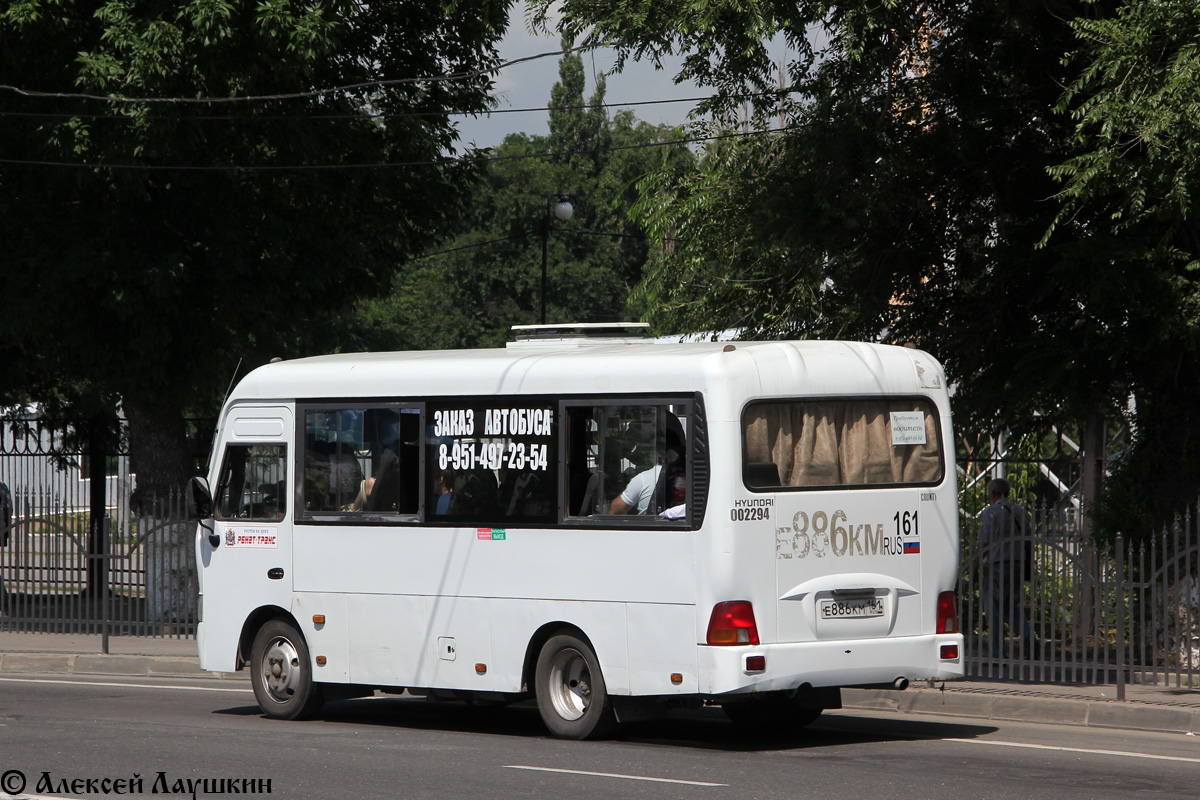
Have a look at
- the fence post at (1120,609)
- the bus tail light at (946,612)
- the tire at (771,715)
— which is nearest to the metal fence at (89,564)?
the tire at (771,715)

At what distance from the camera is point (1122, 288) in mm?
13172

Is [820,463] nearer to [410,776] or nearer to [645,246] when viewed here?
[410,776]

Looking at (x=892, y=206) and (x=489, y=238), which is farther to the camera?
(x=489, y=238)

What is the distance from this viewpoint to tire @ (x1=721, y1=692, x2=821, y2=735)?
445 inches

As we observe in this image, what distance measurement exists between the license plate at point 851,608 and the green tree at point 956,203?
13.7 ft

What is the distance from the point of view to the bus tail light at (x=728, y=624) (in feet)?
32.5

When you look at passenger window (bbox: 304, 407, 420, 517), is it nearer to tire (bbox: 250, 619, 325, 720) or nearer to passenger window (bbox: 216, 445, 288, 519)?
passenger window (bbox: 216, 445, 288, 519)

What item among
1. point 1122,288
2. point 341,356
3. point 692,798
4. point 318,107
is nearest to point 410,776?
point 692,798

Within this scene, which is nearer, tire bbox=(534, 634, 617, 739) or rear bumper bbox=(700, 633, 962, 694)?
rear bumper bbox=(700, 633, 962, 694)

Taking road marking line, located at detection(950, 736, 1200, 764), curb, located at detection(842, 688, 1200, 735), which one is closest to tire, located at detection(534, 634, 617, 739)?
road marking line, located at detection(950, 736, 1200, 764)

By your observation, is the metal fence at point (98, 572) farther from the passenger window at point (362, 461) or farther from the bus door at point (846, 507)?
the bus door at point (846, 507)

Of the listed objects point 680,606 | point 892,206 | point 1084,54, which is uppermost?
point 1084,54

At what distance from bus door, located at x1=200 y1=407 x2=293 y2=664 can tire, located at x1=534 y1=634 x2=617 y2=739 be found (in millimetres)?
2442

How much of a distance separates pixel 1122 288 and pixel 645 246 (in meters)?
63.0
